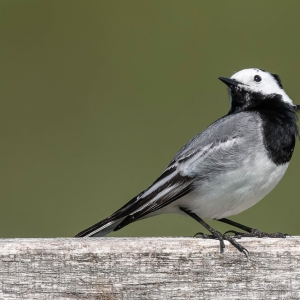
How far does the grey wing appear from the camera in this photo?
409 cm

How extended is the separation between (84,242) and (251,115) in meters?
1.99

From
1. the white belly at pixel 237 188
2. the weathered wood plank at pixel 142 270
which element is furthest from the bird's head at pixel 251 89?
the weathered wood plank at pixel 142 270

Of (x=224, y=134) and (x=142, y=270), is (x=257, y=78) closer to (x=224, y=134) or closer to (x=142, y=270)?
(x=224, y=134)

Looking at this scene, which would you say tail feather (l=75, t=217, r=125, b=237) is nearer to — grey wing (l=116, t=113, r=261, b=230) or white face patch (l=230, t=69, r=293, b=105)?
grey wing (l=116, t=113, r=261, b=230)

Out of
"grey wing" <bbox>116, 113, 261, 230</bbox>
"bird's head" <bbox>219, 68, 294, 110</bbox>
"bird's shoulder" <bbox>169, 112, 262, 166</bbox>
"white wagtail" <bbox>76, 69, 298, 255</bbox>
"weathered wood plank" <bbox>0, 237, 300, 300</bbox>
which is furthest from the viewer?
"bird's head" <bbox>219, 68, 294, 110</bbox>

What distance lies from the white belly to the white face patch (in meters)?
0.70

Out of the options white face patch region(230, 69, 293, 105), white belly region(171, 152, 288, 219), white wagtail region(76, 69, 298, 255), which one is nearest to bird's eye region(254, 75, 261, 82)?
white face patch region(230, 69, 293, 105)

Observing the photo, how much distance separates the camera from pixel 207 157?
430 cm

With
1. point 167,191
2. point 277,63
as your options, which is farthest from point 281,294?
point 277,63

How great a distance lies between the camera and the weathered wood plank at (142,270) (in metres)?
2.73

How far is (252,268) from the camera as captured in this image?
2.84 meters

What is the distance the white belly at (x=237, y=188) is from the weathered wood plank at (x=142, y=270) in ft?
4.37

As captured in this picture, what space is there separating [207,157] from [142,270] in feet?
5.27

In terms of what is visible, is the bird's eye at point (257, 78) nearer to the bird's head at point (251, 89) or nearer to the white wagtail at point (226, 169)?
the bird's head at point (251, 89)
